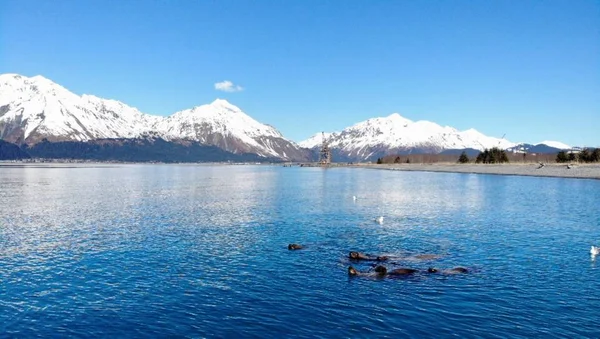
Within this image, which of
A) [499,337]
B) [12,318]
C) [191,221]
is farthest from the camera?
[191,221]

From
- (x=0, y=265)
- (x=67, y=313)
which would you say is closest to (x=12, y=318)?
(x=67, y=313)

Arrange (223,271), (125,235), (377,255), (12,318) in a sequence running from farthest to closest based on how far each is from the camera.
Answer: (125,235)
(377,255)
(223,271)
(12,318)

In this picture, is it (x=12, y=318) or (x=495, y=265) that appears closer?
(x=12, y=318)

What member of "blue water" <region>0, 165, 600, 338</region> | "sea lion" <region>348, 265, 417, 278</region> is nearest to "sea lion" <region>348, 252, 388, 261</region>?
"blue water" <region>0, 165, 600, 338</region>

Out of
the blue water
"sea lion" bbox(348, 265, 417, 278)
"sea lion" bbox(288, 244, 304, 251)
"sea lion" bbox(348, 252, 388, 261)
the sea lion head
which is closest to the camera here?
the blue water

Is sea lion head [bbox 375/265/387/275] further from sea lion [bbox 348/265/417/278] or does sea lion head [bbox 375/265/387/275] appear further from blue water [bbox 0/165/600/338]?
blue water [bbox 0/165/600/338]

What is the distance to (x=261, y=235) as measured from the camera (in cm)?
5281

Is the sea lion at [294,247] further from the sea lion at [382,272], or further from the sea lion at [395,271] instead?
the sea lion at [395,271]

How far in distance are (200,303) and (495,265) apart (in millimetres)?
25235

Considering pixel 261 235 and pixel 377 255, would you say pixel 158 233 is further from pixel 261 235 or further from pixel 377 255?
pixel 377 255

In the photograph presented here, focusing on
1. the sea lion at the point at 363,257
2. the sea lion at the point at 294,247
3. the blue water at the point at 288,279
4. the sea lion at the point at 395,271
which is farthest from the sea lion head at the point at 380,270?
the sea lion at the point at 294,247

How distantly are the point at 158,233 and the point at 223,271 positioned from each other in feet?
68.2

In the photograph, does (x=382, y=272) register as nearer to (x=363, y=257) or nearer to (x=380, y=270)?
(x=380, y=270)

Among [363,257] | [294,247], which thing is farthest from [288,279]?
[294,247]
